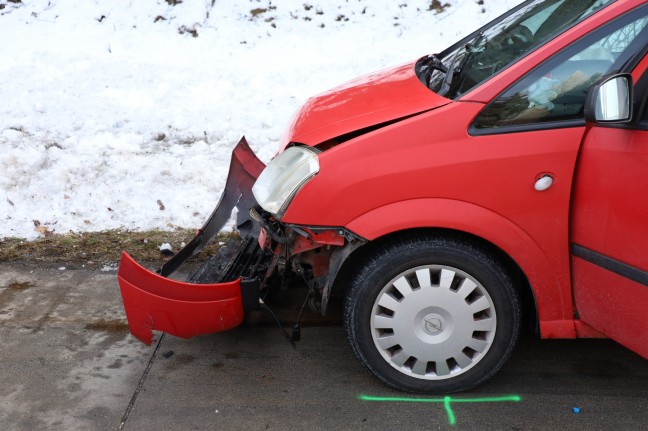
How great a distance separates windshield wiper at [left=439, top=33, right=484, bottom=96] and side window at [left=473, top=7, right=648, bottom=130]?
0.36 metres

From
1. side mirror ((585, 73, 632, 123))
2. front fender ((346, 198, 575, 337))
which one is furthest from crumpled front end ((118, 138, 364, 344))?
side mirror ((585, 73, 632, 123))

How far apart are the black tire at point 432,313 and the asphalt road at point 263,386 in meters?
0.17

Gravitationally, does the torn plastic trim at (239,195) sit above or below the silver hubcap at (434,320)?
above

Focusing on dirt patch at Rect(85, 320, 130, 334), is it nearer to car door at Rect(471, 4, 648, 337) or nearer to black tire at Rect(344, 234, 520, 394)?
black tire at Rect(344, 234, 520, 394)

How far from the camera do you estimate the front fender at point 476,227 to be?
2924 millimetres

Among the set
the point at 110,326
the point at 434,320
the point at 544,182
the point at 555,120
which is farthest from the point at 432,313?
the point at 110,326

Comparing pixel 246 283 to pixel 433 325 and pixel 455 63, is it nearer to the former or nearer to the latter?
pixel 433 325

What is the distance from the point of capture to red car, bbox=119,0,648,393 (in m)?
2.78

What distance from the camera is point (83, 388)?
3.38 metres

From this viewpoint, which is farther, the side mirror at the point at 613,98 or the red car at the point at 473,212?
the red car at the point at 473,212

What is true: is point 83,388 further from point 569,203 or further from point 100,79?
point 100,79

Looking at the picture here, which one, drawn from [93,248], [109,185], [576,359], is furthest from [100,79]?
[576,359]

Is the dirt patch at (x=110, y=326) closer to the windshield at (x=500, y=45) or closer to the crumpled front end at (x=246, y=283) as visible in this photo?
the crumpled front end at (x=246, y=283)

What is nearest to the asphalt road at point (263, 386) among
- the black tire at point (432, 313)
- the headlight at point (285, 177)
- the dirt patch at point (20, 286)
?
the black tire at point (432, 313)
